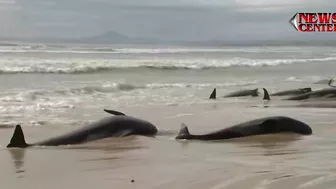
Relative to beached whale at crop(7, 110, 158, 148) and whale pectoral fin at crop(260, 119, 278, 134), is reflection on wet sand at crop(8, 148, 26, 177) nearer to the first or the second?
beached whale at crop(7, 110, 158, 148)

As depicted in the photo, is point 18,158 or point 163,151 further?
point 163,151

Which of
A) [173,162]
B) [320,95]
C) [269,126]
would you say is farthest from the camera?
[320,95]

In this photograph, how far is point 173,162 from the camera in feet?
20.0

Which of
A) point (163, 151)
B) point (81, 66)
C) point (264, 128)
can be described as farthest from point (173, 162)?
point (81, 66)

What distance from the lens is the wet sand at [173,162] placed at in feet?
16.8

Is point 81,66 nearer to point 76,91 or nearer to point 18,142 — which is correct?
point 76,91

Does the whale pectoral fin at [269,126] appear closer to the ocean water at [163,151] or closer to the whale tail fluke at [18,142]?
the ocean water at [163,151]

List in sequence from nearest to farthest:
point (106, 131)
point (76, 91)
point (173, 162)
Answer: point (173, 162), point (106, 131), point (76, 91)

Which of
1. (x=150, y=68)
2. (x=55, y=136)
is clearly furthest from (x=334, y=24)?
(x=55, y=136)

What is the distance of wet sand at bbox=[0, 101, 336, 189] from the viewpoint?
5117mm

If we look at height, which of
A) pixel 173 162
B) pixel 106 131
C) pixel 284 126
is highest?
pixel 106 131

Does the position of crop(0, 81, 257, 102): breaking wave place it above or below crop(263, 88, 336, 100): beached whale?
above

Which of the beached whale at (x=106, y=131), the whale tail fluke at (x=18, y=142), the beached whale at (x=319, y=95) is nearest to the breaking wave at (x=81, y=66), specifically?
the beached whale at (x=319, y=95)

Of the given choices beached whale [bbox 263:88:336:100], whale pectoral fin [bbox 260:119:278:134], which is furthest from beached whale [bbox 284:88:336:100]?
whale pectoral fin [bbox 260:119:278:134]
